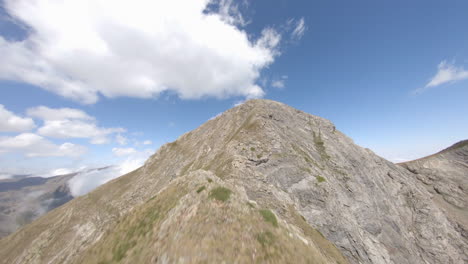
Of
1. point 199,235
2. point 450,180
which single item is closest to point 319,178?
point 199,235

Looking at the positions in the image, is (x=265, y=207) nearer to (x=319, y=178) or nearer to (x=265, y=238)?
(x=265, y=238)

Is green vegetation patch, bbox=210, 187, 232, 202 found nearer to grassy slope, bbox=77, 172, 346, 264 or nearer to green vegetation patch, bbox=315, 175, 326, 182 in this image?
grassy slope, bbox=77, 172, 346, 264

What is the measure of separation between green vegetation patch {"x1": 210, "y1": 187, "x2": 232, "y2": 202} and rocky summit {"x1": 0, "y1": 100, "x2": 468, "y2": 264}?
0.37ft

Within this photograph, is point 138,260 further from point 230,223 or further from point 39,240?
point 39,240

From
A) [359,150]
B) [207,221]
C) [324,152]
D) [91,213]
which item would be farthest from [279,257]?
[91,213]

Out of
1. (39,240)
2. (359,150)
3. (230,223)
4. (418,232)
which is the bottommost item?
(39,240)

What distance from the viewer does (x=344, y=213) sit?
131 feet

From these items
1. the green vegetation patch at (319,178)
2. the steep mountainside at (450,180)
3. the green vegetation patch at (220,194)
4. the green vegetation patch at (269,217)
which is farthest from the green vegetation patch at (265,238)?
the steep mountainside at (450,180)

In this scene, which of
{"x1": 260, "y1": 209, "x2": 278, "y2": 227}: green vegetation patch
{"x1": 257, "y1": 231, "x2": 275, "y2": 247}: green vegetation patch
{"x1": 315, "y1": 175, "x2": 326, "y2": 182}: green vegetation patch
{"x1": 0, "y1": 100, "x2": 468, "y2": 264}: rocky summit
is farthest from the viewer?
{"x1": 315, "y1": 175, "x2": 326, "y2": 182}: green vegetation patch

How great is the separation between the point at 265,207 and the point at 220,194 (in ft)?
47.4

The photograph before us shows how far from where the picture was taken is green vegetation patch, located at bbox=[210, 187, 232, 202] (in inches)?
681

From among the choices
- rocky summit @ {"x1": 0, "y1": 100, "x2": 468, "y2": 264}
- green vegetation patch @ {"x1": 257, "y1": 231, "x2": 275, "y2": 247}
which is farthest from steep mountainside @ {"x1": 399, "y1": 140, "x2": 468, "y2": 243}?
green vegetation patch @ {"x1": 257, "y1": 231, "x2": 275, "y2": 247}

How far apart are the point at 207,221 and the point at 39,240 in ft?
288

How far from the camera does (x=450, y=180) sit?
75.1m
